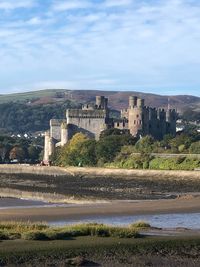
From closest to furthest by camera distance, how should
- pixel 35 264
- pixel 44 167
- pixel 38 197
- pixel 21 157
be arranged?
pixel 35 264, pixel 38 197, pixel 44 167, pixel 21 157

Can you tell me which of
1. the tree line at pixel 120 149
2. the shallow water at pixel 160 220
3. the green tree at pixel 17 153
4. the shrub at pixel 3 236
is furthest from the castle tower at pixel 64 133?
the shrub at pixel 3 236

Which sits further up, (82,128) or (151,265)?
(82,128)

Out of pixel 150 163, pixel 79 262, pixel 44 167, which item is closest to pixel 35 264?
pixel 79 262

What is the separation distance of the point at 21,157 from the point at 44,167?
116ft

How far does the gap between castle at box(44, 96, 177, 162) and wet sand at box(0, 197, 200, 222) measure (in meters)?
66.0

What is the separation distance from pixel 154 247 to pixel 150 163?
58.6m

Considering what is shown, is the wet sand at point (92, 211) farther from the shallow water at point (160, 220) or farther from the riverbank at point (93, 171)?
the riverbank at point (93, 171)

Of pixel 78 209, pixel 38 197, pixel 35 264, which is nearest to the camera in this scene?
pixel 35 264

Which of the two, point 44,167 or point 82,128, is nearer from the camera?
point 44,167

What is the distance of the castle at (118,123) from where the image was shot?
98.8 meters

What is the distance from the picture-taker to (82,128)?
105 metres

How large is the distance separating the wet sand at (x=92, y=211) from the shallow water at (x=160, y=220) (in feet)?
3.26

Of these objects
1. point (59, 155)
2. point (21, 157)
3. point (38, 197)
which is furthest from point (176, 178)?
point (21, 157)

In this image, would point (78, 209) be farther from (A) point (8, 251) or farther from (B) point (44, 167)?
(B) point (44, 167)
